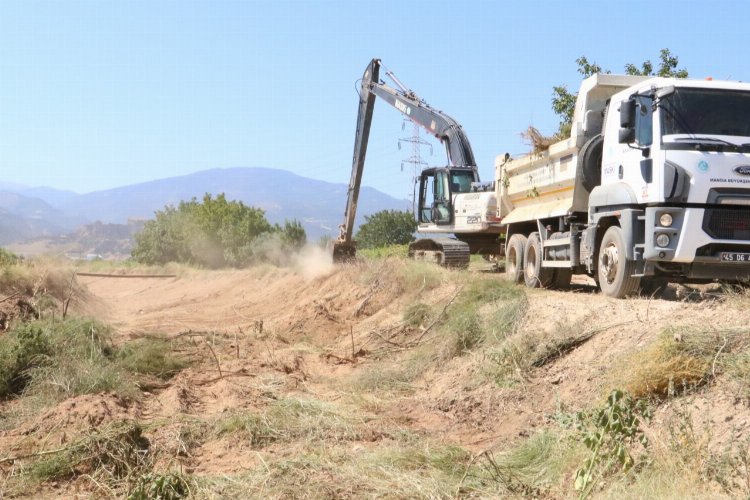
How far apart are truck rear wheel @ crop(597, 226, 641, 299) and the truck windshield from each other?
1773 mm

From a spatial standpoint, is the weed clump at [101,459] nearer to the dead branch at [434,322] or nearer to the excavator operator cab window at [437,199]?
the dead branch at [434,322]

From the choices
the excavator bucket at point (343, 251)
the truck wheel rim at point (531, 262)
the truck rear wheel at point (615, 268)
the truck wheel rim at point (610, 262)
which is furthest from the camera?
the excavator bucket at point (343, 251)

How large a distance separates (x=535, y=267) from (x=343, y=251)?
942 cm

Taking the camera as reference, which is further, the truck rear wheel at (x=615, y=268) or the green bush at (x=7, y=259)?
the green bush at (x=7, y=259)

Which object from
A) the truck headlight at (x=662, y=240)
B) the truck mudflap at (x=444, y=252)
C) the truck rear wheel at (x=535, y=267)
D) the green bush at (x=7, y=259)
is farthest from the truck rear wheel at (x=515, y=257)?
the green bush at (x=7, y=259)

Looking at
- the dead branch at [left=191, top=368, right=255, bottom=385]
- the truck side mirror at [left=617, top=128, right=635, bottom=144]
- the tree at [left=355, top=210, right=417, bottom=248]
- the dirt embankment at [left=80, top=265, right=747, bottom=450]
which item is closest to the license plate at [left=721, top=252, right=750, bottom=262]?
the dirt embankment at [left=80, top=265, right=747, bottom=450]

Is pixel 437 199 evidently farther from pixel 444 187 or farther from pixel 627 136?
pixel 627 136

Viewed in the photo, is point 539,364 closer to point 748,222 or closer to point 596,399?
point 596,399

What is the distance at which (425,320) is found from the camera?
46.4 feet

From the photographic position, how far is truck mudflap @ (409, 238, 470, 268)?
63.2 ft

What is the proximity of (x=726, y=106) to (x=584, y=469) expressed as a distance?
6.99 m

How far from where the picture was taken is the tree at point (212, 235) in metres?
41.4

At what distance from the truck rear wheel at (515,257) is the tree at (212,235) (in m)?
21.7

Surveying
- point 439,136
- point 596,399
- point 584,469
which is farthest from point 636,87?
point 439,136
